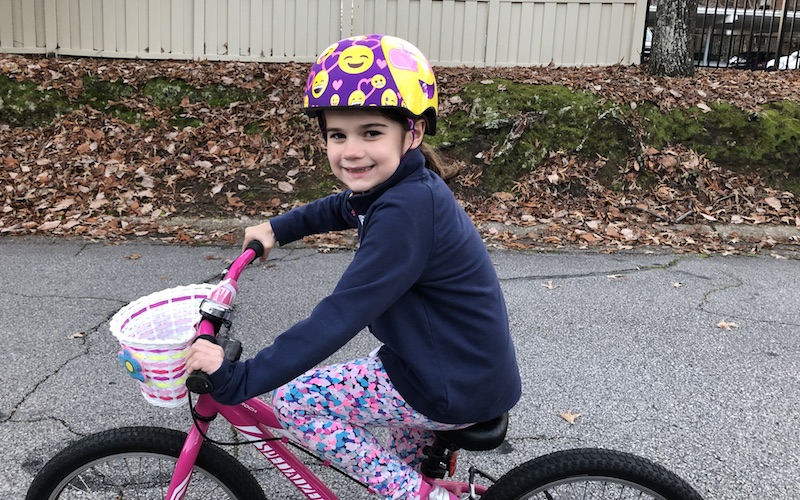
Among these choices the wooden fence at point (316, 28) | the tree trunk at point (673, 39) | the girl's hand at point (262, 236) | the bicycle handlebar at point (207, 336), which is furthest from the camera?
the wooden fence at point (316, 28)

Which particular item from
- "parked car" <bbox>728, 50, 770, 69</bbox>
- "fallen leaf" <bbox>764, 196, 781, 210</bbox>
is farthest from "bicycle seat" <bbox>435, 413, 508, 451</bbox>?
"parked car" <bbox>728, 50, 770, 69</bbox>

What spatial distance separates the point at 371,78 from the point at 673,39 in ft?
27.2

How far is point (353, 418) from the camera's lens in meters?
1.87

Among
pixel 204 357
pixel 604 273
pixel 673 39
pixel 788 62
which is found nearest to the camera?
pixel 204 357

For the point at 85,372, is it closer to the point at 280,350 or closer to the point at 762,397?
the point at 280,350

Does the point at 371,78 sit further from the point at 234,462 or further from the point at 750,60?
the point at 750,60

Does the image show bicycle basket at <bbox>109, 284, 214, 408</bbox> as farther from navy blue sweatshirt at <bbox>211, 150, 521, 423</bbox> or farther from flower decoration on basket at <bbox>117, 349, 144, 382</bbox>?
navy blue sweatshirt at <bbox>211, 150, 521, 423</bbox>

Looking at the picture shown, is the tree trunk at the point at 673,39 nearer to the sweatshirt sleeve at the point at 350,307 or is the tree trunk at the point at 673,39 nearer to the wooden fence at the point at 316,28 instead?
the wooden fence at the point at 316,28

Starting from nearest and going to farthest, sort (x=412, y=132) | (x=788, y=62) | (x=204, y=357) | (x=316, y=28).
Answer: (x=204, y=357), (x=412, y=132), (x=316, y=28), (x=788, y=62)

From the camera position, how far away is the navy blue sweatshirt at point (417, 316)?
1.59 metres

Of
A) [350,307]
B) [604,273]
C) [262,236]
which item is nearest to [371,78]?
[350,307]

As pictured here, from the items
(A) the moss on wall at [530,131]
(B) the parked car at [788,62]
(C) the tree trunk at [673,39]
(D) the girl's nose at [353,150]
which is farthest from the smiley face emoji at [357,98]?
(B) the parked car at [788,62]

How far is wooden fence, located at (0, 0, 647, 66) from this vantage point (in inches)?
372

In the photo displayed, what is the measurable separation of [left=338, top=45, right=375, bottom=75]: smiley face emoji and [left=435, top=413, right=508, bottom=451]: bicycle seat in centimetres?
101
